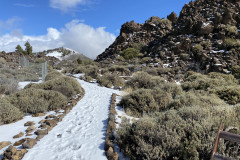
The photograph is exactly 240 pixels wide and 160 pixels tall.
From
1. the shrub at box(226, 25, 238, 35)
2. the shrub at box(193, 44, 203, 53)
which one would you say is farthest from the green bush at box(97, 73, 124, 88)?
the shrub at box(226, 25, 238, 35)

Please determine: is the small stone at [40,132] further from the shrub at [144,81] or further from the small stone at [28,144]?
the shrub at [144,81]

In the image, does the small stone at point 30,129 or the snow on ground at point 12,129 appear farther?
the small stone at point 30,129

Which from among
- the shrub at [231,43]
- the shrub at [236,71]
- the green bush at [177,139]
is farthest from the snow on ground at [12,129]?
the shrub at [231,43]

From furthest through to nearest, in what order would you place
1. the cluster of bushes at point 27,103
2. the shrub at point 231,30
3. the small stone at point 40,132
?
1. the shrub at point 231,30
2. the cluster of bushes at point 27,103
3. the small stone at point 40,132

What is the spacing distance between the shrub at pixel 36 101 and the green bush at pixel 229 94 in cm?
756

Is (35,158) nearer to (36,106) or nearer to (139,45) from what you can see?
(36,106)

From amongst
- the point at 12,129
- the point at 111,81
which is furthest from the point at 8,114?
the point at 111,81

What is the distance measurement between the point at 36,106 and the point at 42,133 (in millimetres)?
2096

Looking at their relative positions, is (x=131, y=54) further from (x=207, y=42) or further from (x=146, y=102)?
(x=146, y=102)

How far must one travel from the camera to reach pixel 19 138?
3.87 metres

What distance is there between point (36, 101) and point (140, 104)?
14.1 ft

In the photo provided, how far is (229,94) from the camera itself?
22.7ft

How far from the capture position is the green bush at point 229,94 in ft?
21.2

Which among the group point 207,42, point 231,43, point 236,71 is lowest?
point 236,71
